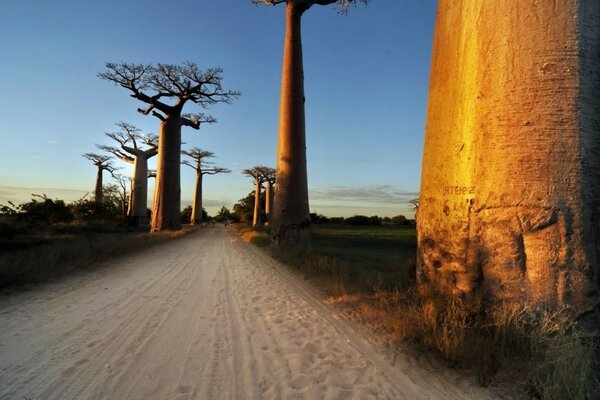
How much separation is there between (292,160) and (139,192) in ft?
76.7

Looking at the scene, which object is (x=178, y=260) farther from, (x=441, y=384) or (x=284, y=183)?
(x=441, y=384)

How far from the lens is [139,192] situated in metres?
30.8

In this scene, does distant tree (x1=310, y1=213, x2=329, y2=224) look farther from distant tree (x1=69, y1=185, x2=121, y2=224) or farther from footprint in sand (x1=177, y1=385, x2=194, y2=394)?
footprint in sand (x1=177, y1=385, x2=194, y2=394)

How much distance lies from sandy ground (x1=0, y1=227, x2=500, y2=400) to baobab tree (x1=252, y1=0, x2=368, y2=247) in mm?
5775

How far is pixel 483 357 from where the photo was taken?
9.04ft

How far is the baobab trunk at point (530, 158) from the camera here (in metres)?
3.07

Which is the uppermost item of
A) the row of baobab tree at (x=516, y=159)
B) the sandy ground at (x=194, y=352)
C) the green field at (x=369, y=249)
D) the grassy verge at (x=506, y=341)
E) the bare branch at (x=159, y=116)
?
the bare branch at (x=159, y=116)

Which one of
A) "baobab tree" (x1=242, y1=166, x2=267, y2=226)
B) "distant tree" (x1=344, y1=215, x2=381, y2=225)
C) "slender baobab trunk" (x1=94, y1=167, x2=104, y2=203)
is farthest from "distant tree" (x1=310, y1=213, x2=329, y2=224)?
"slender baobab trunk" (x1=94, y1=167, x2=104, y2=203)

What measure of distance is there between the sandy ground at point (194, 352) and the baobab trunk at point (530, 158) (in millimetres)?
1132

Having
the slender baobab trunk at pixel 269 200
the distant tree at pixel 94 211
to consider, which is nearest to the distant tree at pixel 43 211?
the distant tree at pixel 94 211

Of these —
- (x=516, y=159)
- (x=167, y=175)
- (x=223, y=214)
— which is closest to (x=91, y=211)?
(x=167, y=175)

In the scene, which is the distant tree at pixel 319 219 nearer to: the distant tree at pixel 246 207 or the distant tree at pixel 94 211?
the distant tree at pixel 246 207

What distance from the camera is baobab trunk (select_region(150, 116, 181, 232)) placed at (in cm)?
2080

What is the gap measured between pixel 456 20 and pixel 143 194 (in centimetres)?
3067
